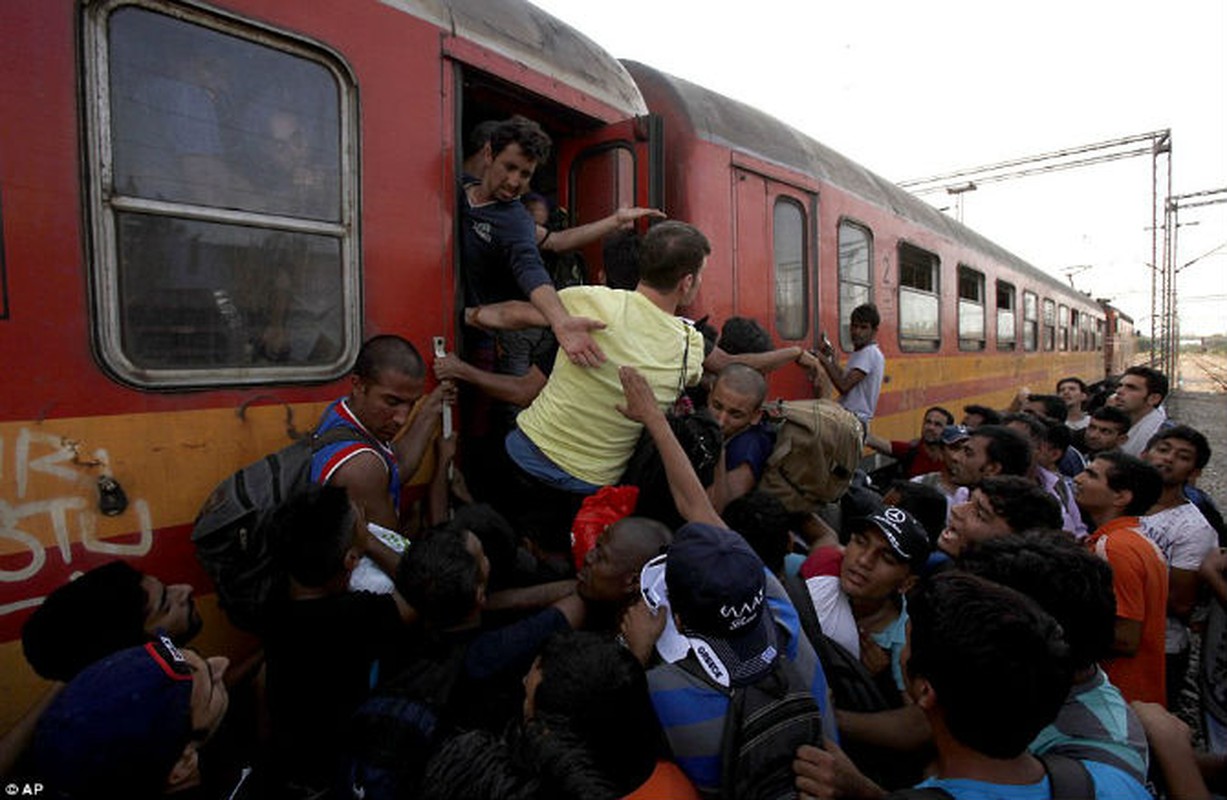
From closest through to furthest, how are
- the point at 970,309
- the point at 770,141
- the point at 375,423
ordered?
1. the point at 375,423
2. the point at 770,141
3. the point at 970,309

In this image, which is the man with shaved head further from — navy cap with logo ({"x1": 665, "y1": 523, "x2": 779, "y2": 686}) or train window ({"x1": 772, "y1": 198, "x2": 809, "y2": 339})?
train window ({"x1": 772, "y1": 198, "x2": 809, "y2": 339})

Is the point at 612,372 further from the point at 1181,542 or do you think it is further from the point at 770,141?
the point at 770,141

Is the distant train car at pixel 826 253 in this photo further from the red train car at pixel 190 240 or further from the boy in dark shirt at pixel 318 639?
the boy in dark shirt at pixel 318 639

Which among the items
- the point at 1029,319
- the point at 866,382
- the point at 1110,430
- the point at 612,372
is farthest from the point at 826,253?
the point at 1029,319

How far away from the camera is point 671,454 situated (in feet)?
6.98

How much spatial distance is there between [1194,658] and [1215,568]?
2.61m

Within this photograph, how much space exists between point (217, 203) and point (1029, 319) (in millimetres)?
11896

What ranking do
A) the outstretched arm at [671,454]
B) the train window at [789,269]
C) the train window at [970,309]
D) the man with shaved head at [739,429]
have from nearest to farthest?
the outstretched arm at [671,454]
the man with shaved head at [739,429]
the train window at [789,269]
the train window at [970,309]

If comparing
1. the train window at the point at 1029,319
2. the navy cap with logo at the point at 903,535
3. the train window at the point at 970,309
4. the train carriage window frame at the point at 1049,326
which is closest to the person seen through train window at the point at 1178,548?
the navy cap with logo at the point at 903,535

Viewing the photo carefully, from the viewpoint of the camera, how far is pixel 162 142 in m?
1.76

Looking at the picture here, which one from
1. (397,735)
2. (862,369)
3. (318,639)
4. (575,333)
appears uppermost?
(575,333)

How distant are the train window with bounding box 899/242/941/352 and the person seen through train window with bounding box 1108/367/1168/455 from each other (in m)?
1.74

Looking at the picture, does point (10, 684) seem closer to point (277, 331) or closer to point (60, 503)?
point (60, 503)

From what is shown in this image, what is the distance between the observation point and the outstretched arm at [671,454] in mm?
2113
